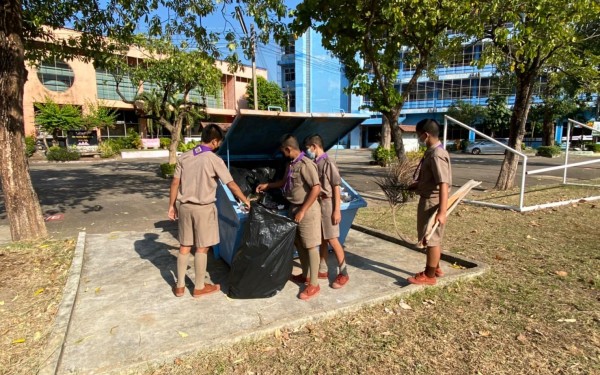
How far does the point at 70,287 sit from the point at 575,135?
43.1m

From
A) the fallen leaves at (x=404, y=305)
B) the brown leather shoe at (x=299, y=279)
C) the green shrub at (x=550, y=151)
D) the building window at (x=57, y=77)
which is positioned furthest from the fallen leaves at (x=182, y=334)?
the building window at (x=57, y=77)

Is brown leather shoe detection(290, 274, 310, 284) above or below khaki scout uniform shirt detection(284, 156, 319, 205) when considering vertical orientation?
below

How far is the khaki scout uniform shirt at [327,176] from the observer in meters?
3.56

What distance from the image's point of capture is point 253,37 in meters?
7.45

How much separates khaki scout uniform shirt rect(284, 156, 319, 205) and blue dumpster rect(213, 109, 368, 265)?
2.02ft

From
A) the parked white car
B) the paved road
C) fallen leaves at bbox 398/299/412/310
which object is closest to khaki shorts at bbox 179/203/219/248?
fallen leaves at bbox 398/299/412/310

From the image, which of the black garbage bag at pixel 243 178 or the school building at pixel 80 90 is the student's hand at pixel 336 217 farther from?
the school building at pixel 80 90

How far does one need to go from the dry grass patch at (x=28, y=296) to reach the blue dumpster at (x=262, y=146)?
1.73 m

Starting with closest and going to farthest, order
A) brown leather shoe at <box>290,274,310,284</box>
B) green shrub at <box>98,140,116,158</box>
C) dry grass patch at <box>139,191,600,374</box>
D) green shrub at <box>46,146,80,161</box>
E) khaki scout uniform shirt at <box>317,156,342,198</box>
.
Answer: dry grass patch at <box>139,191,600,374</box> → khaki scout uniform shirt at <box>317,156,342,198</box> → brown leather shoe at <box>290,274,310,284</box> → green shrub at <box>46,146,80,161</box> → green shrub at <box>98,140,116,158</box>

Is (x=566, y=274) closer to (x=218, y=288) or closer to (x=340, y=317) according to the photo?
(x=340, y=317)

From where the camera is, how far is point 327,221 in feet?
12.0

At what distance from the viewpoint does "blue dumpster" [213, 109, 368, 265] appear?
4039mm

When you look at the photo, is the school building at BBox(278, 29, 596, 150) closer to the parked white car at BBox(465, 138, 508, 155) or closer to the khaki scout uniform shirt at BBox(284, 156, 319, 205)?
the parked white car at BBox(465, 138, 508, 155)

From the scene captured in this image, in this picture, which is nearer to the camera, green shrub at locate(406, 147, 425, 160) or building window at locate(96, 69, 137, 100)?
green shrub at locate(406, 147, 425, 160)
